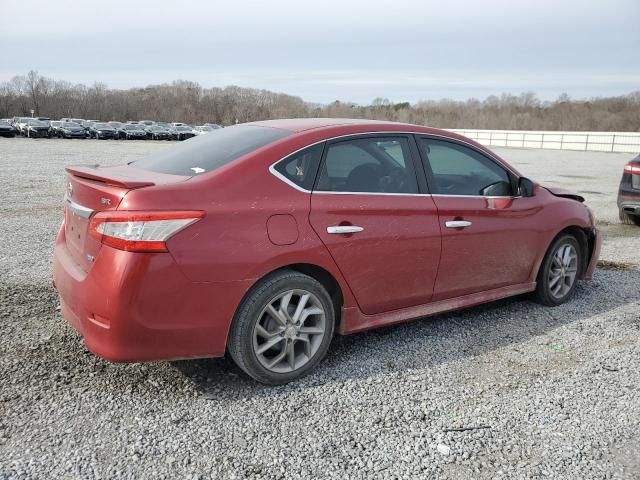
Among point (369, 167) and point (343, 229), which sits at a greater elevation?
point (369, 167)

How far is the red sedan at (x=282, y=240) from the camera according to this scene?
3.18 m

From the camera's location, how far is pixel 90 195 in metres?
3.45

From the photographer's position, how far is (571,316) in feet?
16.9

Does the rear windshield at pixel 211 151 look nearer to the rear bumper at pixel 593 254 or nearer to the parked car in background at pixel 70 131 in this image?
the rear bumper at pixel 593 254

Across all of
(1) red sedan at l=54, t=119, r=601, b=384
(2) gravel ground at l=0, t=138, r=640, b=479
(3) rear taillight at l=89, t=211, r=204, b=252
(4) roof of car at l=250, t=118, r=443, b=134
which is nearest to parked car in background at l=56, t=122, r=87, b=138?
(2) gravel ground at l=0, t=138, r=640, b=479

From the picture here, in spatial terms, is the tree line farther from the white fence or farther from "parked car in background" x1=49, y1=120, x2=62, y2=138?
"parked car in background" x1=49, y1=120, x2=62, y2=138

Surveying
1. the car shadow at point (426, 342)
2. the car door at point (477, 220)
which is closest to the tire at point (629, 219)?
the car shadow at point (426, 342)

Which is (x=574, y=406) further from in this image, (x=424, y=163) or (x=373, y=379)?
(x=424, y=163)

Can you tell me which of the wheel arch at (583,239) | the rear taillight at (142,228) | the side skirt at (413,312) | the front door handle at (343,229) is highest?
the rear taillight at (142,228)

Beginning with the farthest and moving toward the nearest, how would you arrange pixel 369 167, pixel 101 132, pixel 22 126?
pixel 101 132 < pixel 22 126 < pixel 369 167

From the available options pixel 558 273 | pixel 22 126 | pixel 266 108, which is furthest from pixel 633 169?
pixel 266 108

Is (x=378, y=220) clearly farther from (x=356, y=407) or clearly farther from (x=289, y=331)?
(x=356, y=407)

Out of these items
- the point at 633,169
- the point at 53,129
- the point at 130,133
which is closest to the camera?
the point at 633,169

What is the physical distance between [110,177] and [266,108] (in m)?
129
